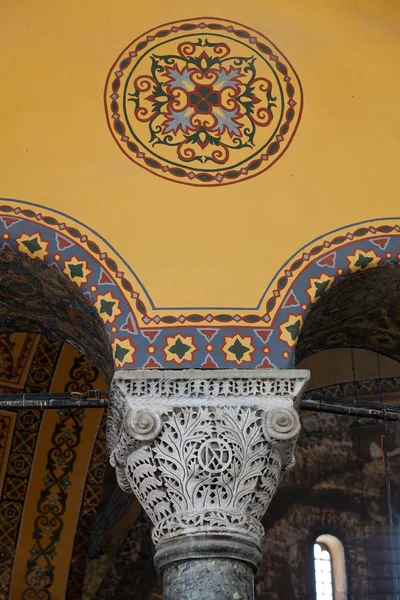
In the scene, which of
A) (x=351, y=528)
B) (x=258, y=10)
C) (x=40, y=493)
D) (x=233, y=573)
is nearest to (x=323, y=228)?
(x=258, y=10)

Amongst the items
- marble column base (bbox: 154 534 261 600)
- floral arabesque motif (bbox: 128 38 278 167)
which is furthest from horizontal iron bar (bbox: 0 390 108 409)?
floral arabesque motif (bbox: 128 38 278 167)

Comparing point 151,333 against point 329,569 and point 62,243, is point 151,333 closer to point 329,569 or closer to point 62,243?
point 62,243

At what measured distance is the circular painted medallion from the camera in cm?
847

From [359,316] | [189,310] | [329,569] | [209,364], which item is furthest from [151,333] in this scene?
[329,569]

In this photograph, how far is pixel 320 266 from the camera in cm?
808

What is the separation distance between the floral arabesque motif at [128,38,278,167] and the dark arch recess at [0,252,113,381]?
3.89 ft

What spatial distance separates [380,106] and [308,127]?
1.80 feet

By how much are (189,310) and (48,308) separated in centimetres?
128

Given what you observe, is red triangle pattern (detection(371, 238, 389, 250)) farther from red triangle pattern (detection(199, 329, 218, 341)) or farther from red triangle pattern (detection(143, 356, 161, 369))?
red triangle pattern (detection(143, 356, 161, 369))

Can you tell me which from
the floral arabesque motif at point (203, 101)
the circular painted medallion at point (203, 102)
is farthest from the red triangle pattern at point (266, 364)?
the floral arabesque motif at point (203, 101)

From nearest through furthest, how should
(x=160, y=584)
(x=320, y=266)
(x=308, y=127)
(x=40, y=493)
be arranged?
(x=320, y=266) < (x=308, y=127) < (x=40, y=493) < (x=160, y=584)

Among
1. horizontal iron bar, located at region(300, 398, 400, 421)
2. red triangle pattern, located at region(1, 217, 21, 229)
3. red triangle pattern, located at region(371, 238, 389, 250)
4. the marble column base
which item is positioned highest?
red triangle pattern, located at region(371, 238, 389, 250)

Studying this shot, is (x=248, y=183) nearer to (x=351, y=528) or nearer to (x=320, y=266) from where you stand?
(x=320, y=266)

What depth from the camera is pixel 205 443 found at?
7.29 meters
